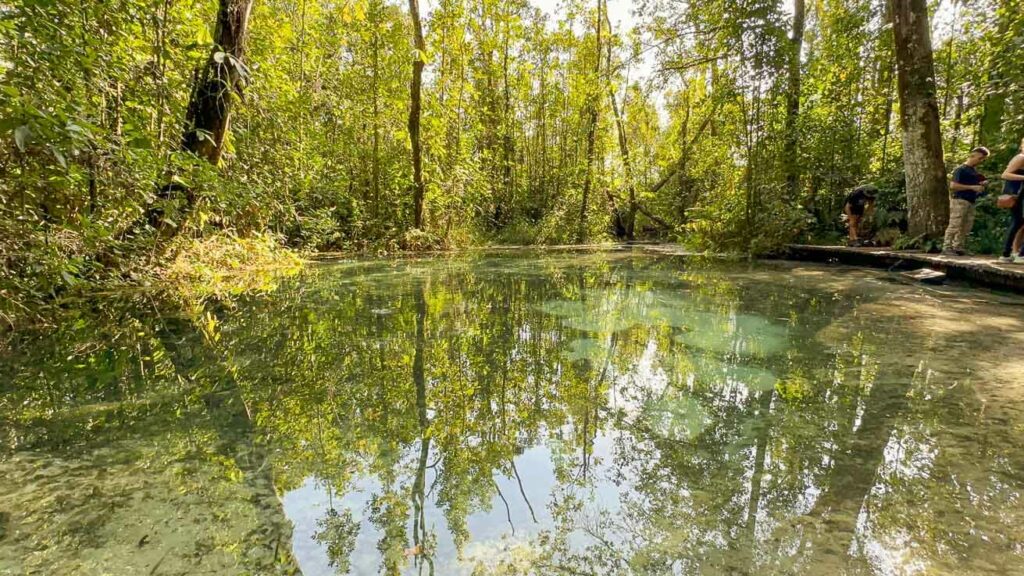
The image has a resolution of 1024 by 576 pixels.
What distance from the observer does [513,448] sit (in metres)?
2.03

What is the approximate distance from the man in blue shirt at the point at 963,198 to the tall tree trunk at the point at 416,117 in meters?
10.1

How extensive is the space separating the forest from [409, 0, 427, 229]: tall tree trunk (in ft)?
0.18

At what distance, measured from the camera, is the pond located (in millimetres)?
1375

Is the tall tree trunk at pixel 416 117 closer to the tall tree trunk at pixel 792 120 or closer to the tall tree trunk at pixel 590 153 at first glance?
the tall tree trunk at pixel 590 153

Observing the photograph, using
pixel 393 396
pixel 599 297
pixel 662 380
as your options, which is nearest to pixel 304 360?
pixel 393 396

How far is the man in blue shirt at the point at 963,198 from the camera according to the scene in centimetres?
643

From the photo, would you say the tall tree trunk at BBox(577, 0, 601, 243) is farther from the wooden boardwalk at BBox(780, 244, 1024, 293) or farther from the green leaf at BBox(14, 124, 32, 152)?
the green leaf at BBox(14, 124, 32, 152)

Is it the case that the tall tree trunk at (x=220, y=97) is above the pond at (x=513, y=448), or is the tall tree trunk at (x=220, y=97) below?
above

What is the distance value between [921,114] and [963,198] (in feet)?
6.55

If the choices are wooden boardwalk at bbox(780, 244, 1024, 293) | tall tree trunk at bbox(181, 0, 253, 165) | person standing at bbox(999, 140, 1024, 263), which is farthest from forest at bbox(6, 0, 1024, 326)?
person standing at bbox(999, 140, 1024, 263)

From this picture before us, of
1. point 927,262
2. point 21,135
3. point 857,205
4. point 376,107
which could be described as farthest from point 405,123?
point 21,135

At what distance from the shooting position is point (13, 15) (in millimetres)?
2436

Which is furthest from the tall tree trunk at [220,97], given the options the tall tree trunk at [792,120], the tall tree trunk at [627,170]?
the tall tree trunk at [627,170]

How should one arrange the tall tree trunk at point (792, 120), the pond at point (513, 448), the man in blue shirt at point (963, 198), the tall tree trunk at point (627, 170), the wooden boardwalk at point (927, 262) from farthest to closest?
the tall tree trunk at point (627, 170)
the tall tree trunk at point (792, 120)
the man in blue shirt at point (963, 198)
the wooden boardwalk at point (927, 262)
the pond at point (513, 448)
